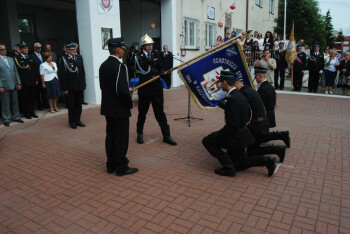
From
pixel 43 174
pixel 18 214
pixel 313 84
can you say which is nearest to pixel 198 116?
pixel 43 174

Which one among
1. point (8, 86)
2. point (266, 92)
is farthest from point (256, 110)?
point (8, 86)

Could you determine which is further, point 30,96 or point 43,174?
point 30,96

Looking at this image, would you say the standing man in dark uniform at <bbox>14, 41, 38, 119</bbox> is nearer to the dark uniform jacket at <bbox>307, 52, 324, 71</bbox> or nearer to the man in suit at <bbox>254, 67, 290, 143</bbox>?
the man in suit at <bbox>254, 67, 290, 143</bbox>

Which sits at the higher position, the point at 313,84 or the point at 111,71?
the point at 111,71

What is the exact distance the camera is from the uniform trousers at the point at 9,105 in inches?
295

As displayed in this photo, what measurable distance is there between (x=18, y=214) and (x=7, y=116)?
5.02m

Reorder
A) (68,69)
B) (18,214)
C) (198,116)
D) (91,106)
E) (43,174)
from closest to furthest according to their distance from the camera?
(18,214)
(43,174)
(68,69)
(198,116)
(91,106)

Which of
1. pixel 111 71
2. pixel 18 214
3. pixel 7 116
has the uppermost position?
pixel 111 71

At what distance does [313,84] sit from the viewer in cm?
1327

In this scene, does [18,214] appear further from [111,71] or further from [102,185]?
[111,71]

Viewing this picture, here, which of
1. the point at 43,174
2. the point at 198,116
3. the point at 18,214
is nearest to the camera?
the point at 18,214

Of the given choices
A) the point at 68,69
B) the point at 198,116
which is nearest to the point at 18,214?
the point at 68,69

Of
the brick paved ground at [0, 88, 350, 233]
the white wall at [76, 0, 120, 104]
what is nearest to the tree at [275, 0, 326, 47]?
the white wall at [76, 0, 120, 104]

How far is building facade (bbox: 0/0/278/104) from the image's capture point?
988cm
